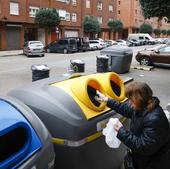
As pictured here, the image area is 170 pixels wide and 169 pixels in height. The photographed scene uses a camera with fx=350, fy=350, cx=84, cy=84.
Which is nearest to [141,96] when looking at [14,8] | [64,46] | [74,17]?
[64,46]

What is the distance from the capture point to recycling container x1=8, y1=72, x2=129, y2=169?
3.60 metres

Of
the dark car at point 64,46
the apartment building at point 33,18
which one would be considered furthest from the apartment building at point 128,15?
the dark car at point 64,46

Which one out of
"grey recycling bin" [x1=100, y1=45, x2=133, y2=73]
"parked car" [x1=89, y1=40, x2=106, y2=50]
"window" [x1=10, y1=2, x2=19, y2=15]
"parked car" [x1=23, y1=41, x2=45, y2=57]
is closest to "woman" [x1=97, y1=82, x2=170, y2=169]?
"grey recycling bin" [x1=100, y1=45, x2=133, y2=73]

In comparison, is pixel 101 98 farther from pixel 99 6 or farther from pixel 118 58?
pixel 99 6

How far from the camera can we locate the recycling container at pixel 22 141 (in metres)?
2.69

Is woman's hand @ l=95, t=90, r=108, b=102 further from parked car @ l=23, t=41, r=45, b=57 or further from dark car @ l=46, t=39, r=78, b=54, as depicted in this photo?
dark car @ l=46, t=39, r=78, b=54

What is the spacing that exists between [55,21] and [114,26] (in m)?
22.1

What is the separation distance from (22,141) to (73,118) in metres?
0.82

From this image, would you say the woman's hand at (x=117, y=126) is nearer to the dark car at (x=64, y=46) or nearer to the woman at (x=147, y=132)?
the woman at (x=147, y=132)

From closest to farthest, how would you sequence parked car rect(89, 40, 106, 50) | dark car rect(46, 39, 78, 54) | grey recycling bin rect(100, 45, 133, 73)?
grey recycling bin rect(100, 45, 133, 73) < dark car rect(46, 39, 78, 54) < parked car rect(89, 40, 106, 50)

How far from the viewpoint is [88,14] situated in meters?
57.2

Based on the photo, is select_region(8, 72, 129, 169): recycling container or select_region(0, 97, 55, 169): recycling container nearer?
select_region(0, 97, 55, 169): recycling container

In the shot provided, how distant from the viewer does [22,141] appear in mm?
2877

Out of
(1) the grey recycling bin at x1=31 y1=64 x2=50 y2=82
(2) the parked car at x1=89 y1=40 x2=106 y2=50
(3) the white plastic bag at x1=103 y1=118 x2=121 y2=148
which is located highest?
(3) the white plastic bag at x1=103 y1=118 x2=121 y2=148
